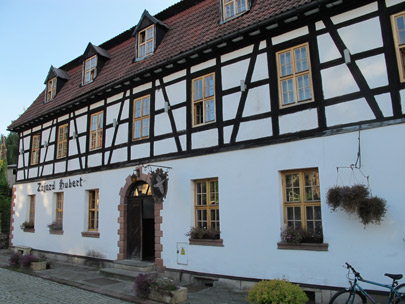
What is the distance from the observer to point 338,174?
25.1 ft

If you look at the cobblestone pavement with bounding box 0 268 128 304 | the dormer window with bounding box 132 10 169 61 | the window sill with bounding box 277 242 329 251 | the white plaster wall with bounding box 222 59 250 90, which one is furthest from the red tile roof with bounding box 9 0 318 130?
the cobblestone pavement with bounding box 0 268 128 304

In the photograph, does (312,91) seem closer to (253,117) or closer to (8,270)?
(253,117)

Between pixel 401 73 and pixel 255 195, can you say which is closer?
pixel 401 73

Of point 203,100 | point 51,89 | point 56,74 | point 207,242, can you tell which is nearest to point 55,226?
point 51,89

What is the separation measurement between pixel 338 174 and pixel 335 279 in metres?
2.24

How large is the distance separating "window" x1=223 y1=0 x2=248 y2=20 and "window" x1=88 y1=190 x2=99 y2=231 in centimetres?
840

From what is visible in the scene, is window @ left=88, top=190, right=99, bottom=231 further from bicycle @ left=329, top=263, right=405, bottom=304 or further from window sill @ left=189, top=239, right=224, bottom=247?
bicycle @ left=329, top=263, right=405, bottom=304

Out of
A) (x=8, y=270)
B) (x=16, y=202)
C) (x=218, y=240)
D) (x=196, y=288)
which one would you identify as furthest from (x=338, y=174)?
(x=16, y=202)

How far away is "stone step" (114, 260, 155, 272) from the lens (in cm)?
1095

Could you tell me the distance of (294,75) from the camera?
8773 mm

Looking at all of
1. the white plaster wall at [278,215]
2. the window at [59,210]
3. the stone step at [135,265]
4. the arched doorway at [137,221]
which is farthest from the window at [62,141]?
the white plaster wall at [278,215]

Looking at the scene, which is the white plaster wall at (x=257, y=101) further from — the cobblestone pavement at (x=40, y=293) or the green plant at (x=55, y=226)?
the green plant at (x=55, y=226)

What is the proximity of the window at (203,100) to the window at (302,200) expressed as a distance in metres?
3.03

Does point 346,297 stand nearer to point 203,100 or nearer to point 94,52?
point 203,100
